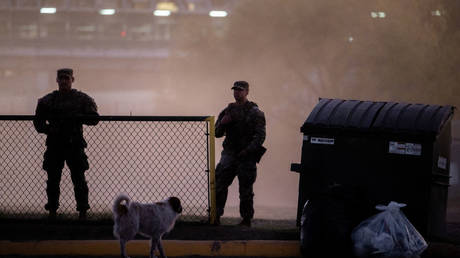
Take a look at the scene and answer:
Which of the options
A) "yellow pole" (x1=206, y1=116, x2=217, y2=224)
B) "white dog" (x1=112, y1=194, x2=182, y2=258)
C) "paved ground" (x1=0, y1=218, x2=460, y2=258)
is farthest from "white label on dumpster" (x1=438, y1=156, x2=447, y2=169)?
"white dog" (x1=112, y1=194, x2=182, y2=258)

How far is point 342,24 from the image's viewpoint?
38.4 m

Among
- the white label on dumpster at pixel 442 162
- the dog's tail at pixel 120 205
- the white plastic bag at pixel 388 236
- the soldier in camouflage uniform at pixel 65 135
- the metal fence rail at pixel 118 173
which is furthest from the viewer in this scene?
the metal fence rail at pixel 118 173

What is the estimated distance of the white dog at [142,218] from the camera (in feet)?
22.7

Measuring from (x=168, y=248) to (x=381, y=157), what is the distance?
2251 millimetres

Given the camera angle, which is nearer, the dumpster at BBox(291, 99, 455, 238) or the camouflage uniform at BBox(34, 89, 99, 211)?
the dumpster at BBox(291, 99, 455, 238)

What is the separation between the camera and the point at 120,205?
6.89 metres

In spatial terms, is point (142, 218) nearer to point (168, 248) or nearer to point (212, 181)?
point (168, 248)

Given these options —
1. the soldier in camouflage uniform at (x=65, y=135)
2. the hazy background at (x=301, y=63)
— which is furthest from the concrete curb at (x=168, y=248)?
the hazy background at (x=301, y=63)

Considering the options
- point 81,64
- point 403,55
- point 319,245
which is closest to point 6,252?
point 319,245

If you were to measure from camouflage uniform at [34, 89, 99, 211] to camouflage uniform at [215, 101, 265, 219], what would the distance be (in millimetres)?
1458

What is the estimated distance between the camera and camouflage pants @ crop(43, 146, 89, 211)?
923cm

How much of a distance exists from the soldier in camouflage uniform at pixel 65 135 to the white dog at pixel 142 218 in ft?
7.53

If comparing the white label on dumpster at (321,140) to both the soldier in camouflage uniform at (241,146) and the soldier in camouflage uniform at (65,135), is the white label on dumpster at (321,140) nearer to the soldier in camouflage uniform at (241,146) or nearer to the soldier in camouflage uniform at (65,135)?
the soldier in camouflage uniform at (241,146)

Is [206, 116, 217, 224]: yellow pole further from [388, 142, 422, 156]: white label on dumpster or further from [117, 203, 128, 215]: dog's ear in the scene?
[117, 203, 128, 215]: dog's ear
